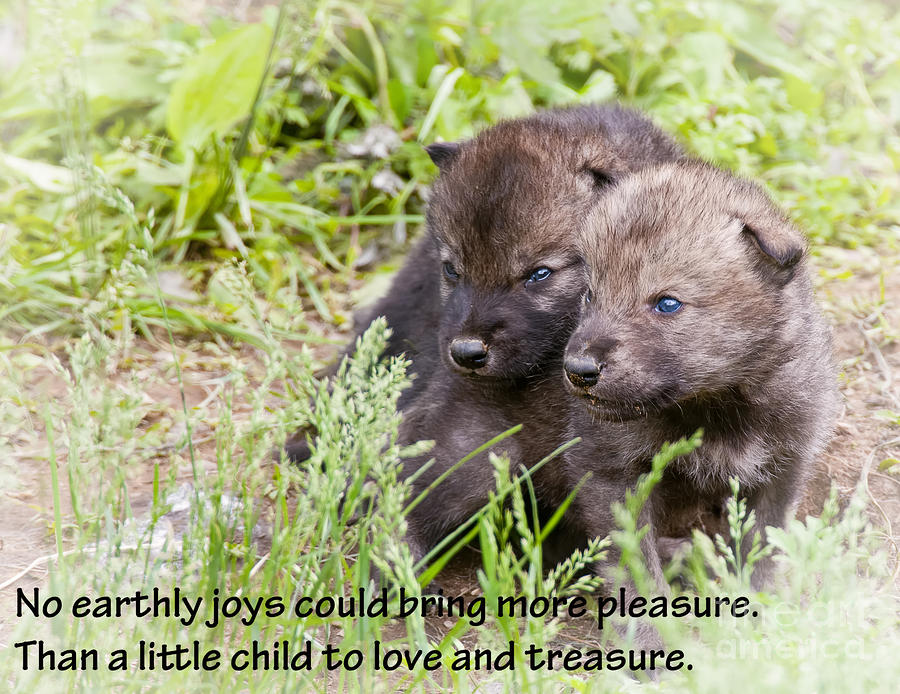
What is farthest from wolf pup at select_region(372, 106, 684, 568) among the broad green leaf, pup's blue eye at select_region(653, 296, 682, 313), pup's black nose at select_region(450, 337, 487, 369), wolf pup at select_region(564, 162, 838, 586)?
the broad green leaf

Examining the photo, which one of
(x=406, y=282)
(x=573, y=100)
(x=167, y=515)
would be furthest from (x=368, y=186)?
(x=167, y=515)

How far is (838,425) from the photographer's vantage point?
3965 millimetres

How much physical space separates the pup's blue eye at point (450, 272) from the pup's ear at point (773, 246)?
108cm

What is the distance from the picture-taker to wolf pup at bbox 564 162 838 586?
286 centimetres

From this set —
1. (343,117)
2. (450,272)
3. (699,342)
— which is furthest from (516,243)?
(343,117)

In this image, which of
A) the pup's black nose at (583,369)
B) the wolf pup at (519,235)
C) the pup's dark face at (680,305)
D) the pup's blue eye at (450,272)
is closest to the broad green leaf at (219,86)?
the wolf pup at (519,235)

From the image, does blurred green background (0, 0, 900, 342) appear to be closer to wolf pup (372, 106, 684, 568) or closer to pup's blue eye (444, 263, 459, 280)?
pup's blue eye (444, 263, 459, 280)

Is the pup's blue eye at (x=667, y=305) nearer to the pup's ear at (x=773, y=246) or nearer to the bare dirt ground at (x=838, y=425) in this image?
the pup's ear at (x=773, y=246)

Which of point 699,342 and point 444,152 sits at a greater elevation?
point 699,342

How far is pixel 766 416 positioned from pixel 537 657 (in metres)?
0.97

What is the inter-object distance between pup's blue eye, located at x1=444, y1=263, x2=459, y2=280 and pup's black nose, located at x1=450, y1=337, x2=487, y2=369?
39 cm

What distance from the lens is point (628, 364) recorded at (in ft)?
9.30

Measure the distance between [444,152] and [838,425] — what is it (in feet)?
5.85

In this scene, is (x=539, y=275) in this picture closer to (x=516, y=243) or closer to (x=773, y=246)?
(x=516, y=243)
